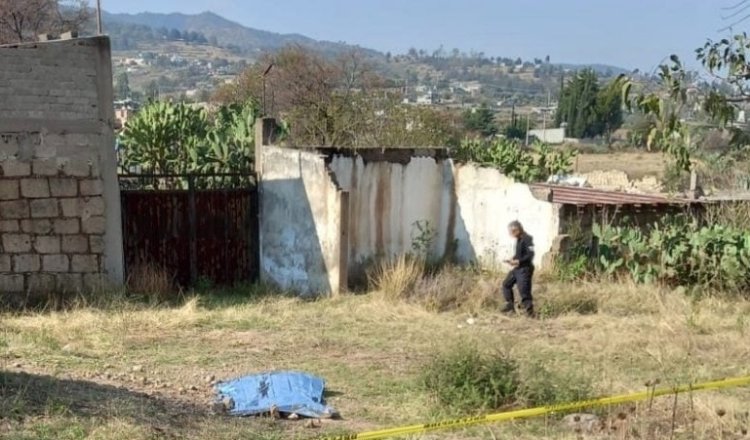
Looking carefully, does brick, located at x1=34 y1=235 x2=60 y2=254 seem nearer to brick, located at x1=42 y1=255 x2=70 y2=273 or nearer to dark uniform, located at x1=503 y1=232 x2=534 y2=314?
brick, located at x1=42 y1=255 x2=70 y2=273

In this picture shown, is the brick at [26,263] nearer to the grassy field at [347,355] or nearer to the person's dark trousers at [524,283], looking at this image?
the grassy field at [347,355]

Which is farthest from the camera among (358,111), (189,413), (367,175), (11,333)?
(358,111)

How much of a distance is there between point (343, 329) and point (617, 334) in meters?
3.57

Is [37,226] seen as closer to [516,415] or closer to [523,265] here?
[523,265]

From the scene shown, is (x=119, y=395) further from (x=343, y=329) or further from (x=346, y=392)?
(x=343, y=329)

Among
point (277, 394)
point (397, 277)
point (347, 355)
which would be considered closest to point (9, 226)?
point (347, 355)

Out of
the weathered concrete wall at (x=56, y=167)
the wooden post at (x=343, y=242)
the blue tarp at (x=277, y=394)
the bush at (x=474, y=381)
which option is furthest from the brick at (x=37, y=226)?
the bush at (x=474, y=381)

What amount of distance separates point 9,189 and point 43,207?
52cm

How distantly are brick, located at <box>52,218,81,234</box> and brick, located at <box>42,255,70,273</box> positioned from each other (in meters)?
0.39

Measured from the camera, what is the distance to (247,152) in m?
15.2

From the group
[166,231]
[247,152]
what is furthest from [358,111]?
[166,231]

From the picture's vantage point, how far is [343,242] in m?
12.9

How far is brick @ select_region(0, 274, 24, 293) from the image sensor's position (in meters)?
11.5

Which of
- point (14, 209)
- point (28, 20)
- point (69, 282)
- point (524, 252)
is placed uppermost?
point (28, 20)
